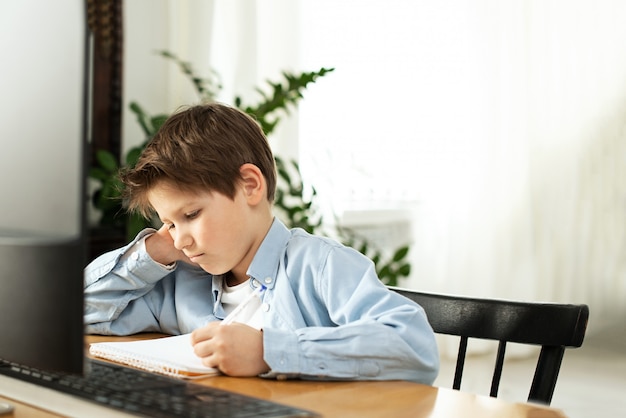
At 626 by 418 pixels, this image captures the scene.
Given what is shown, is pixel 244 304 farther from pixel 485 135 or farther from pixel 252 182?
pixel 485 135

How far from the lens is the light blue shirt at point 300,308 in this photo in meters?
0.98

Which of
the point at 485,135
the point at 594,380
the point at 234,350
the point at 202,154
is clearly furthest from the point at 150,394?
the point at 485,135

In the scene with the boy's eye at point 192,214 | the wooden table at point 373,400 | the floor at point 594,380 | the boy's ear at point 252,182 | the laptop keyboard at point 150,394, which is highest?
the boy's ear at point 252,182

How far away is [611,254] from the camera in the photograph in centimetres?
292

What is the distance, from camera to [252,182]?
1.28 meters

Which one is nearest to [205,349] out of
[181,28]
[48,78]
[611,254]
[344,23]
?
[48,78]

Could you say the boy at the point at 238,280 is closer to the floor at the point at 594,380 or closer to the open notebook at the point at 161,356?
the open notebook at the point at 161,356

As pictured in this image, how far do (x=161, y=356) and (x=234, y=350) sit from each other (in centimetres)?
11

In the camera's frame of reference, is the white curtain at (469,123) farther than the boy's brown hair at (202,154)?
Yes

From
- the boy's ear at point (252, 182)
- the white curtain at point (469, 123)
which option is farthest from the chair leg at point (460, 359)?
the white curtain at point (469, 123)

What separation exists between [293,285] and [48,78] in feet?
1.98

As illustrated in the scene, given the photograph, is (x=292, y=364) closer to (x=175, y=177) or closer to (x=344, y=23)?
(x=175, y=177)

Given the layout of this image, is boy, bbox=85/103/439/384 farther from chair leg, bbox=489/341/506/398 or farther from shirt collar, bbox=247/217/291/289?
chair leg, bbox=489/341/506/398

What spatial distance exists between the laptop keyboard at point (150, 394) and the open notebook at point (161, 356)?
0.07 meters
